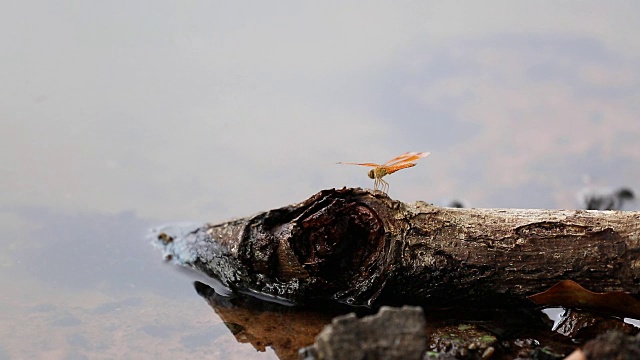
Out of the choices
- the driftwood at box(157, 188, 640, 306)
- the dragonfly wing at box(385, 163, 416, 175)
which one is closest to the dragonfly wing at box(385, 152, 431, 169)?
the dragonfly wing at box(385, 163, 416, 175)

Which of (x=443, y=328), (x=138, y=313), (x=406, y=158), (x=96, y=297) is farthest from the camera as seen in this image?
(x=406, y=158)

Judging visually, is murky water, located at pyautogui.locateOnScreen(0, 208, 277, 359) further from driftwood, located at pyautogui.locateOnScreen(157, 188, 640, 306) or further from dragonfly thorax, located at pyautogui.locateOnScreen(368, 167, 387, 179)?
dragonfly thorax, located at pyautogui.locateOnScreen(368, 167, 387, 179)

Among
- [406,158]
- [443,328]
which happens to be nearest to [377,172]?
[406,158]

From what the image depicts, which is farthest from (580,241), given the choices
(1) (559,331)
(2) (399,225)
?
(2) (399,225)

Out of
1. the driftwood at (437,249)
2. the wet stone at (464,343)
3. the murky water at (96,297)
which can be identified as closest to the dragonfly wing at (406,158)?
the driftwood at (437,249)

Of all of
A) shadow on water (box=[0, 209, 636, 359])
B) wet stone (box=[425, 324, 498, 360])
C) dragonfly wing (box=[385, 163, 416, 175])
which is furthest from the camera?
dragonfly wing (box=[385, 163, 416, 175])

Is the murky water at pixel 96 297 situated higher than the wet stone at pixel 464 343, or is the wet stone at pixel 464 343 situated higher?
the murky water at pixel 96 297

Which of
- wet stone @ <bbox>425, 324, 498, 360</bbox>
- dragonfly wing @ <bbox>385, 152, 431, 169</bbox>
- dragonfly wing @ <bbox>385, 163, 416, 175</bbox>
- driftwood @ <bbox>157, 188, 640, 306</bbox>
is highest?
dragonfly wing @ <bbox>385, 152, 431, 169</bbox>

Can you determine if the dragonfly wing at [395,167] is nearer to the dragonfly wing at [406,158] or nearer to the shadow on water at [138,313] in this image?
→ the dragonfly wing at [406,158]

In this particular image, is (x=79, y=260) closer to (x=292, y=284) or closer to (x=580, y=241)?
(x=292, y=284)

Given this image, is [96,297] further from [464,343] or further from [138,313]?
[464,343]
